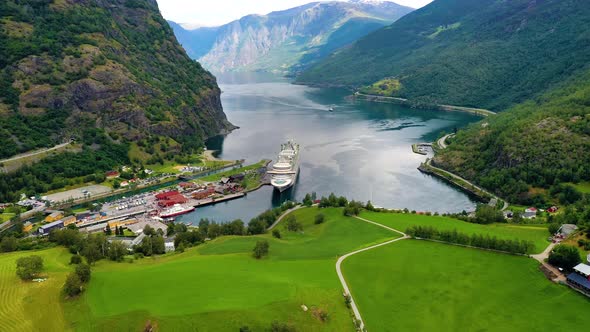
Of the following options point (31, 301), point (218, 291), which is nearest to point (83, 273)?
point (31, 301)

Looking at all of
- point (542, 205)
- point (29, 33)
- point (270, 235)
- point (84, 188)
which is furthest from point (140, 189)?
point (542, 205)

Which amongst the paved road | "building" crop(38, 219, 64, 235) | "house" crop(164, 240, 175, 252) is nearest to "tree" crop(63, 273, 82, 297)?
"house" crop(164, 240, 175, 252)

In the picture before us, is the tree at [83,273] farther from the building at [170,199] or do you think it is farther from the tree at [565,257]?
the building at [170,199]

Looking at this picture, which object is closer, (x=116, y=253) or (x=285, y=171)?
(x=116, y=253)

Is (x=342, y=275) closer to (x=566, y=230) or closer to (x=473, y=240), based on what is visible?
(x=473, y=240)

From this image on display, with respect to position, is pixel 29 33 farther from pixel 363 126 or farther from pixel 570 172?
pixel 570 172

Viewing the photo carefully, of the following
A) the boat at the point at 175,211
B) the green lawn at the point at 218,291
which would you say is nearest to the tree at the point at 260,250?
the green lawn at the point at 218,291
